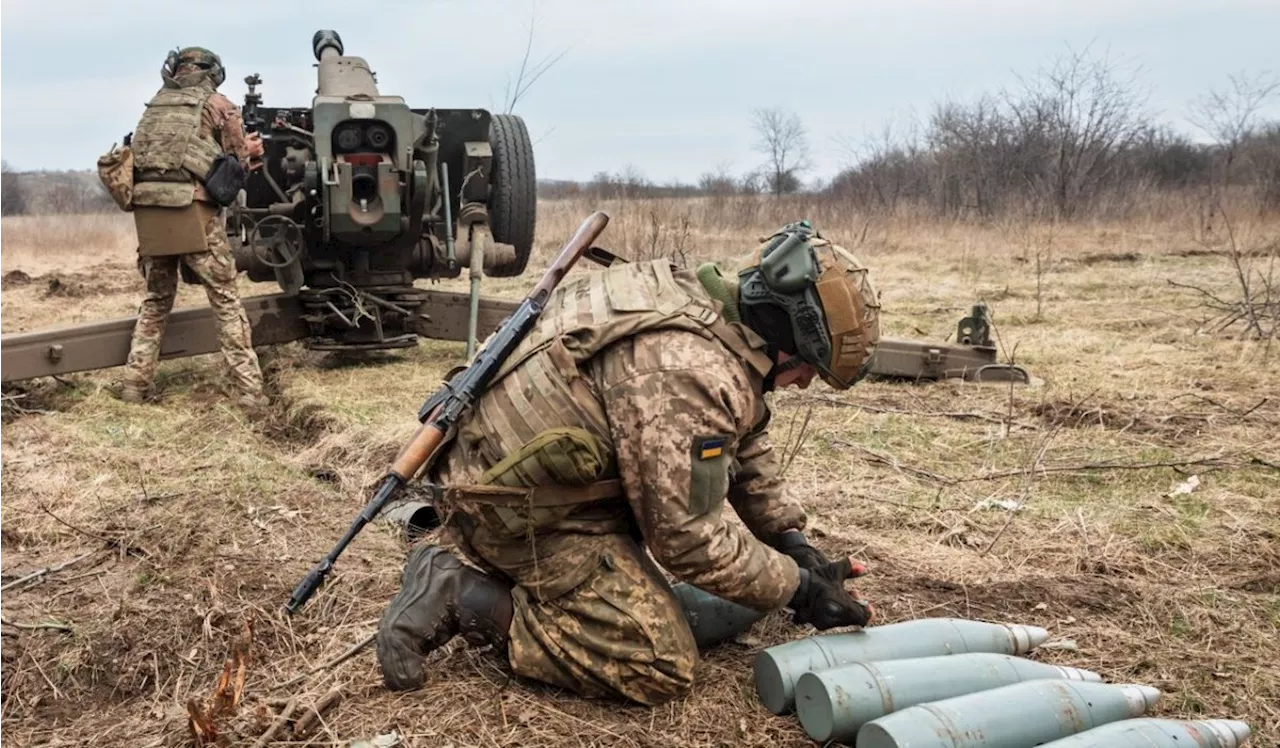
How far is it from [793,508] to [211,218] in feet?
14.8

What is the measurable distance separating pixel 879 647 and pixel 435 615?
119 centimetres

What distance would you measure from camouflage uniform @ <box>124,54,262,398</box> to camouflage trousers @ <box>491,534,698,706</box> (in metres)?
4.33

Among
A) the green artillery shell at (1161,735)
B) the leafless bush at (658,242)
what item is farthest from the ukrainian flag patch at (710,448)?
the leafless bush at (658,242)

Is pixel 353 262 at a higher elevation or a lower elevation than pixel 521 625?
higher

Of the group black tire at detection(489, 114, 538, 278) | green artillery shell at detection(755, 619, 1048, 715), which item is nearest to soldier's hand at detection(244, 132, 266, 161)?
black tire at detection(489, 114, 538, 278)

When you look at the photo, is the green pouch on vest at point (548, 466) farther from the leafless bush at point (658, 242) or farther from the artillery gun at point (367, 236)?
the leafless bush at point (658, 242)

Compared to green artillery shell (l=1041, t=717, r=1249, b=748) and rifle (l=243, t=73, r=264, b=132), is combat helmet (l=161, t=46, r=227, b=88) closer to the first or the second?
rifle (l=243, t=73, r=264, b=132)

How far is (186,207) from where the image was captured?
20.6 feet

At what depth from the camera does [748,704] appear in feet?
9.53

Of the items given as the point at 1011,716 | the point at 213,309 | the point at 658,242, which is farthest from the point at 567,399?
the point at 658,242

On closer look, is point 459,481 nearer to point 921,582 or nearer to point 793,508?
point 793,508

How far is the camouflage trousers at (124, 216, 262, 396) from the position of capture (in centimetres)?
652

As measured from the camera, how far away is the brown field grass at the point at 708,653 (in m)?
2.92

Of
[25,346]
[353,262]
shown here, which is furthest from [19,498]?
[353,262]
